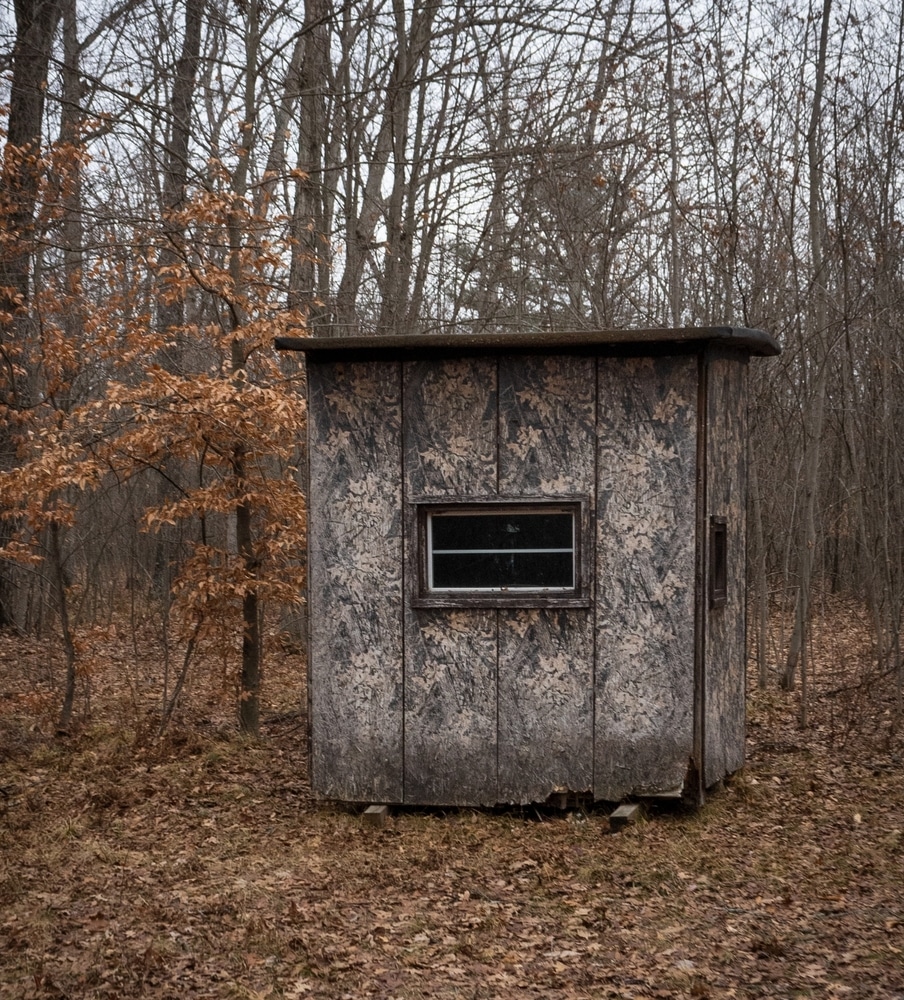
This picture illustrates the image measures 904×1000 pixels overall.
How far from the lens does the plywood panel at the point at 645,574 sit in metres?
7.11

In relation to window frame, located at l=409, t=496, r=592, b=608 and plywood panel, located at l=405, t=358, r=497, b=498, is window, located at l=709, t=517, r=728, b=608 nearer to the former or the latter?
window frame, located at l=409, t=496, r=592, b=608

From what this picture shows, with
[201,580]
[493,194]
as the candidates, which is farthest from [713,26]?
[201,580]

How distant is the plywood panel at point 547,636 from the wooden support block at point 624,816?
0.28m

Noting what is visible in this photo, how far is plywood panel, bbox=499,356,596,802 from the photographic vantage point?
23.5 ft

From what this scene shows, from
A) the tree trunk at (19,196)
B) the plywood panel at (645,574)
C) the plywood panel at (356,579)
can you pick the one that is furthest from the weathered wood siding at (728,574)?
the tree trunk at (19,196)

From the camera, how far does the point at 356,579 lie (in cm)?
735

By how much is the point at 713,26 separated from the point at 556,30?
167 cm

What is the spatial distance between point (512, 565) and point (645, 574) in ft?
2.71

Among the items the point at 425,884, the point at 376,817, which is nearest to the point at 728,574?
the point at 376,817

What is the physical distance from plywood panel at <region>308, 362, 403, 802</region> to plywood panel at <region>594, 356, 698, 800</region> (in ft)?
4.27

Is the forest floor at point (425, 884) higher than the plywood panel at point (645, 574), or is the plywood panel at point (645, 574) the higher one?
the plywood panel at point (645, 574)

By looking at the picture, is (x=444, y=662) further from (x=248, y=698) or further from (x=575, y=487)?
(x=248, y=698)

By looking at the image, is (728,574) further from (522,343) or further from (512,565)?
(522,343)

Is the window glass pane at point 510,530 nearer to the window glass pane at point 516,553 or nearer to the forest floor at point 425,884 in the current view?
the window glass pane at point 516,553
